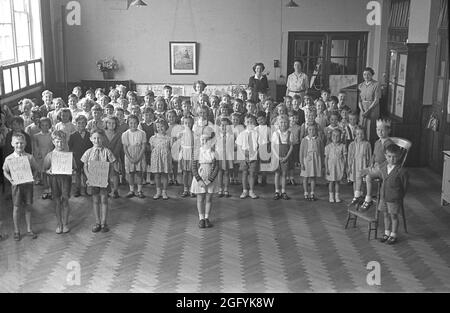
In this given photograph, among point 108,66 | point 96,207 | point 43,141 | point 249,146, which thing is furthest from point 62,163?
point 108,66

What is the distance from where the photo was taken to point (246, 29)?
16000 millimetres

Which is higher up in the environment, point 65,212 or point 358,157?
point 358,157

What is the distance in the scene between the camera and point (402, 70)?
488 inches

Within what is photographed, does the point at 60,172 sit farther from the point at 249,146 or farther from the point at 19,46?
the point at 19,46

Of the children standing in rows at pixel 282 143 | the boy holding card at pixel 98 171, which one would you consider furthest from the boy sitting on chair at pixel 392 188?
the boy holding card at pixel 98 171

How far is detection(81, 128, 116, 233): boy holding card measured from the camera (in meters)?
7.98

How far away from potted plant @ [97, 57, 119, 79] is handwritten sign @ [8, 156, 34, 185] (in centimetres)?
853

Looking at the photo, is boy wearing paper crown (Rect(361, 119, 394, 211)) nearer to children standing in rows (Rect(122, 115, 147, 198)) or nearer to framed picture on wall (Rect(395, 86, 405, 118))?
framed picture on wall (Rect(395, 86, 405, 118))

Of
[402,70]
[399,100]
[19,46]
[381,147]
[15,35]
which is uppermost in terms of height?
Answer: [15,35]

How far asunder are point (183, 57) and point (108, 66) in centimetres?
214

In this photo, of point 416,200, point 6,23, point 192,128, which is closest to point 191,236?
point 192,128

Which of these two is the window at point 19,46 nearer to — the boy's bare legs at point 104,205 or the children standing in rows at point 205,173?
the boy's bare legs at point 104,205

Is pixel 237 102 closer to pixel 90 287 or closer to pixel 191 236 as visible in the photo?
pixel 191 236

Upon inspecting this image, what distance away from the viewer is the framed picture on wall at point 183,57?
632 inches
